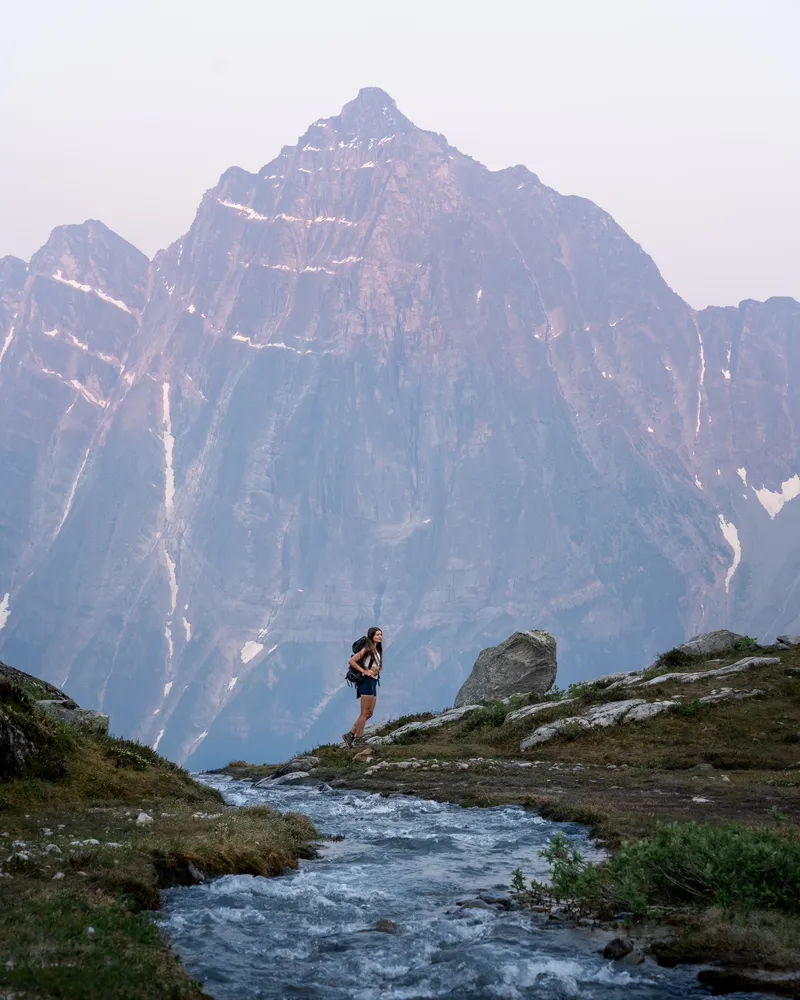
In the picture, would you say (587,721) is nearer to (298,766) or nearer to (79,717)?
(298,766)

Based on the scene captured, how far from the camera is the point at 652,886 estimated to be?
39.8 feet

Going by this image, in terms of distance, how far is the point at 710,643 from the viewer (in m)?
42.9

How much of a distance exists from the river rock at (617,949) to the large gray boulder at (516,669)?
1463 inches

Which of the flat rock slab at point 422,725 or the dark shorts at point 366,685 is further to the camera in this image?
the flat rock slab at point 422,725

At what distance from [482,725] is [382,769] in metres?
8.04

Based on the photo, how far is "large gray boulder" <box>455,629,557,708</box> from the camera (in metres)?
48.5

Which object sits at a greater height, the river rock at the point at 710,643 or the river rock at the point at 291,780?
the river rock at the point at 710,643

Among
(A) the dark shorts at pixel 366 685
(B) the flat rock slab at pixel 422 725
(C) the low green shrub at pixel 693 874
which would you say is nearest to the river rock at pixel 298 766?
(A) the dark shorts at pixel 366 685

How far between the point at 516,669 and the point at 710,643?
10.3 metres

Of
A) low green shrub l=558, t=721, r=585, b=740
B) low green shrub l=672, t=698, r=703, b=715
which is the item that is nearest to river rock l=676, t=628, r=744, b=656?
low green shrub l=672, t=698, r=703, b=715

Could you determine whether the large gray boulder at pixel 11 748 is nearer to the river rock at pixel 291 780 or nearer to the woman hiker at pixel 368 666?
the river rock at pixel 291 780

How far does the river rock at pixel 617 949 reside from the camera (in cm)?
1059

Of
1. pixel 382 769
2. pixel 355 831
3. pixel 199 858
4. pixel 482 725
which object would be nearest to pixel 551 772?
pixel 382 769

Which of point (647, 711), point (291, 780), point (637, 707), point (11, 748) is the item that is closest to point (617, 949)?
point (11, 748)
